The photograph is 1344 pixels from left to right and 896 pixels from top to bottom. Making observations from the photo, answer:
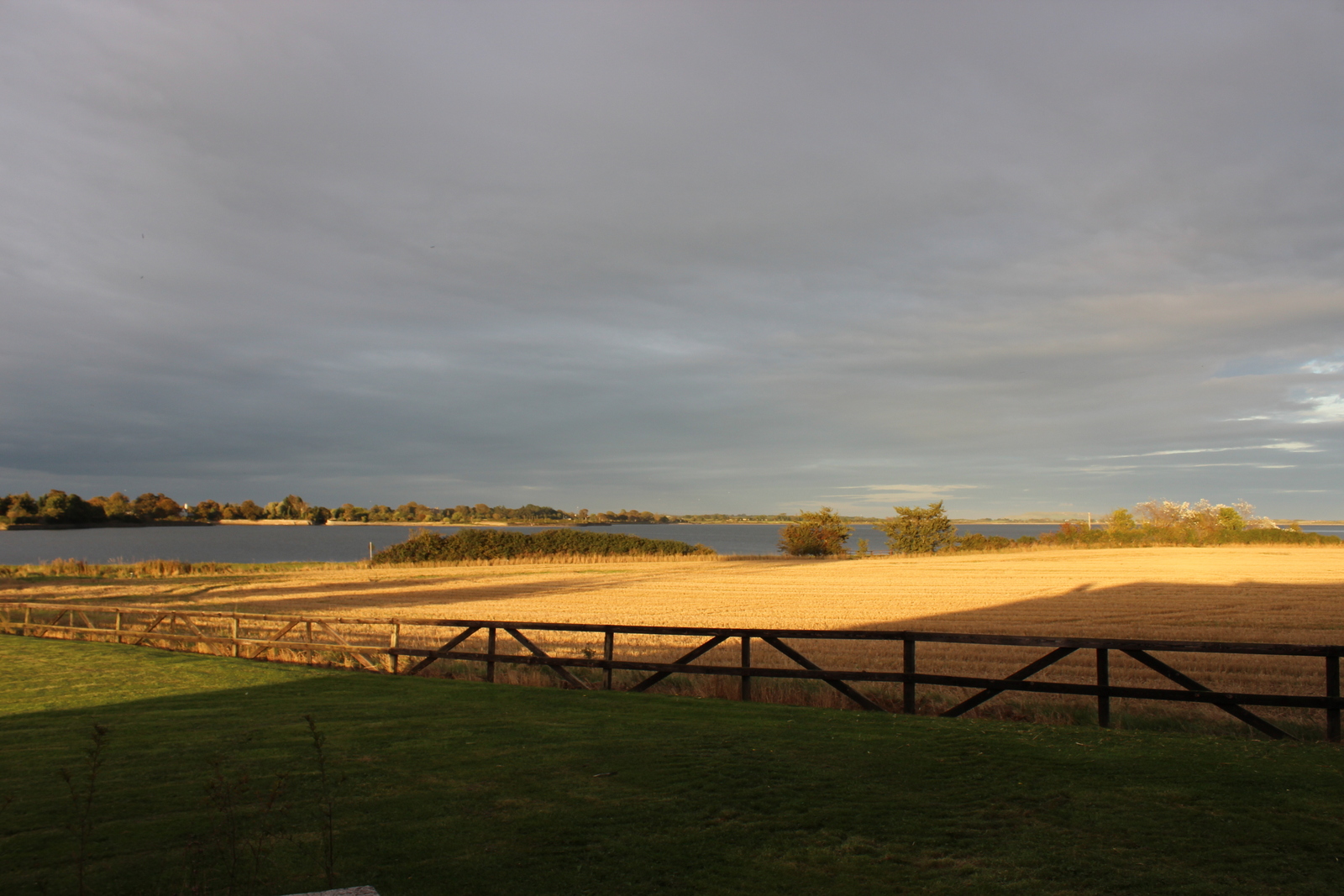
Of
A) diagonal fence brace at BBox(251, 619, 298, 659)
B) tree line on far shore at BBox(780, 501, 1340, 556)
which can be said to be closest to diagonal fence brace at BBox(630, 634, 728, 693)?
diagonal fence brace at BBox(251, 619, 298, 659)

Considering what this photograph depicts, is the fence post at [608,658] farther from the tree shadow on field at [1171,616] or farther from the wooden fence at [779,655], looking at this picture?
the tree shadow on field at [1171,616]

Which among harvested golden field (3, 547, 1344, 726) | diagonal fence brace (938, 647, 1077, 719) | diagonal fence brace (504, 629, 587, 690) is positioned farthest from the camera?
harvested golden field (3, 547, 1344, 726)

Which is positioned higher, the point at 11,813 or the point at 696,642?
the point at 11,813

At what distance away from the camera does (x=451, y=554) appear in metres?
68.8

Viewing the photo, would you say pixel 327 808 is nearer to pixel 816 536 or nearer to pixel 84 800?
pixel 84 800

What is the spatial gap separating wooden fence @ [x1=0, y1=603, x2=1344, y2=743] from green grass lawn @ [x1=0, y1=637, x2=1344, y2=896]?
0.91 m

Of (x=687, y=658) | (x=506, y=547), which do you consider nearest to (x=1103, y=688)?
(x=687, y=658)

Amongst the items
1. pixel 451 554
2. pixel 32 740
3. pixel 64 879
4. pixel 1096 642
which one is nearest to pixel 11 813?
pixel 64 879

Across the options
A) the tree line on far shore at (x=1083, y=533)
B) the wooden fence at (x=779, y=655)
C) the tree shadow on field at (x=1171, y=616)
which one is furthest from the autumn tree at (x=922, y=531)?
the wooden fence at (x=779, y=655)

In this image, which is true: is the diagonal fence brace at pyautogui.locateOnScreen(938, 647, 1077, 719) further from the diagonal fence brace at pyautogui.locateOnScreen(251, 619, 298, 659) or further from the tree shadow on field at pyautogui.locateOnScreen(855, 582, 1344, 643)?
the diagonal fence brace at pyautogui.locateOnScreen(251, 619, 298, 659)

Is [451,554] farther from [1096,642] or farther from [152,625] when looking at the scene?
[1096,642]

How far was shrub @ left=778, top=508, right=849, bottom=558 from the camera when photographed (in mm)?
87562

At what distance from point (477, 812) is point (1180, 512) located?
106 metres

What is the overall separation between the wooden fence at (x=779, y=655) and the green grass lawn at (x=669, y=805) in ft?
2.99
